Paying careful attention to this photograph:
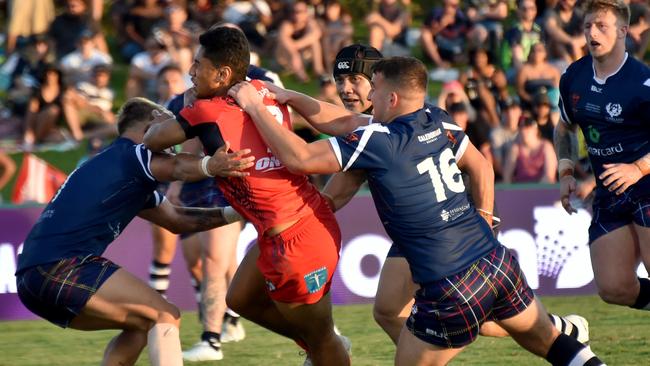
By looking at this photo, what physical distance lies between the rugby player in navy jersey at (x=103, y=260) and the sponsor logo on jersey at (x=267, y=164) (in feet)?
0.84

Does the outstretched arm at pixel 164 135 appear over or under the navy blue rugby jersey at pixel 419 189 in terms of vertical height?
over

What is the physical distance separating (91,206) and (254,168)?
93 cm

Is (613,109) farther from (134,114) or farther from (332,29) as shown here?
(332,29)

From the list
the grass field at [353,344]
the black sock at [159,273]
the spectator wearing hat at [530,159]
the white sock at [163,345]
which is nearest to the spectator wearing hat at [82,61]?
the spectator wearing hat at [530,159]

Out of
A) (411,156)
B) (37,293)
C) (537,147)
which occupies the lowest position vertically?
(537,147)

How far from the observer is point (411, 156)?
577 centimetres

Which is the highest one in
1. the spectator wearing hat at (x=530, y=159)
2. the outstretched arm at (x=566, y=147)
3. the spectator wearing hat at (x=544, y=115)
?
the outstretched arm at (x=566, y=147)

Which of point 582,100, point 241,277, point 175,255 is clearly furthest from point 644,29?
point 241,277

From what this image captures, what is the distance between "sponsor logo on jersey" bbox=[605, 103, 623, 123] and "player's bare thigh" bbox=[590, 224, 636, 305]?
667 millimetres

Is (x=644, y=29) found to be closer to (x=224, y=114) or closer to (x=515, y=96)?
(x=515, y=96)

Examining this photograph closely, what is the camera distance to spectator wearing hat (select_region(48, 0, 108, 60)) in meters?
16.7

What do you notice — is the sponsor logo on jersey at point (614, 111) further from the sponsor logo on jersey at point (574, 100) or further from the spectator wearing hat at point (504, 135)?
the spectator wearing hat at point (504, 135)

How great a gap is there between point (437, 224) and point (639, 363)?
2775mm

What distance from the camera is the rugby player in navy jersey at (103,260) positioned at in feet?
20.5
